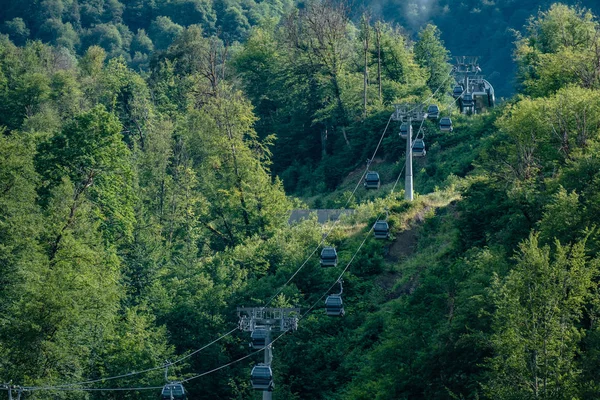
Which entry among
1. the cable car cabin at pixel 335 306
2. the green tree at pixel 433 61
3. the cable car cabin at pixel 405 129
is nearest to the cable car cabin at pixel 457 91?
the cable car cabin at pixel 405 129

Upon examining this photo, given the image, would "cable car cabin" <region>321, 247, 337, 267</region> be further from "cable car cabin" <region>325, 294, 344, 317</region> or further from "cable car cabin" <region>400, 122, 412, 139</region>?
"cable car cabin" <region>400, 122, 412, 139</region>

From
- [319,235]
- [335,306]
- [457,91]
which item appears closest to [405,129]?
[319,235]

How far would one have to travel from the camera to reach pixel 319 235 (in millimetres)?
73625

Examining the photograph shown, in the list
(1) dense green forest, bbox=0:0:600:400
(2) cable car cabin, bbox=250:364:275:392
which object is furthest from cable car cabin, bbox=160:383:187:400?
(2) cable car cabin, bbox=250:364:275:392

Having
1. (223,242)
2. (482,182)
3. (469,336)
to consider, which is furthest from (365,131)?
(469,336)

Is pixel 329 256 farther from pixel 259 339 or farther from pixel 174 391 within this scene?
pixel 174 391

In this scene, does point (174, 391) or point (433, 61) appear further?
point (433, 61)

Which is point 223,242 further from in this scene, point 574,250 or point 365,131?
point 574,250

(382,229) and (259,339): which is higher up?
(382,229)

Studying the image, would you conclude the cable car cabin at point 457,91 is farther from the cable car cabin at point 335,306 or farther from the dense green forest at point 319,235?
the cable car cabin at point 335,306

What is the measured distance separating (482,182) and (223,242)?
73.2 feet

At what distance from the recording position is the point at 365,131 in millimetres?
94000

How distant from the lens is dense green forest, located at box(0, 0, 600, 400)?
2110 inches

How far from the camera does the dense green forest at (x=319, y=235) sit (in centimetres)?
5359
